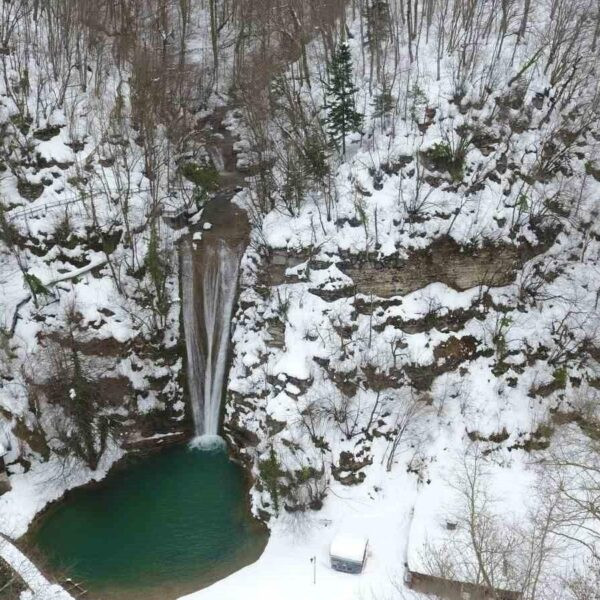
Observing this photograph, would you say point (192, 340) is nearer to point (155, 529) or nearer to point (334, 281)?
point (334, 281)

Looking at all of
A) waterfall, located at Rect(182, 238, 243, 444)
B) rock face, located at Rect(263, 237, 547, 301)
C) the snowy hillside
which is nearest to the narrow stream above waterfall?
the snowy hillside

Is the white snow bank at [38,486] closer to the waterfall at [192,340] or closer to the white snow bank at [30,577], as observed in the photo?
the white snow bank at [30,577]

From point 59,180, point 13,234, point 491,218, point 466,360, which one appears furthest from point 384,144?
point 13,234

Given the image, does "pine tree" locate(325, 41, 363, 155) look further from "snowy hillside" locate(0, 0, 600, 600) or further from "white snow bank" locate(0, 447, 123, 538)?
"white snow bank" locate(0, 447, 123, 538)

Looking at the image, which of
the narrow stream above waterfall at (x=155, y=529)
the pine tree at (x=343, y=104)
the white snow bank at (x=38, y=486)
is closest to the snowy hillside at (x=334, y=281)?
the white snow bank at (x=38, y=486)

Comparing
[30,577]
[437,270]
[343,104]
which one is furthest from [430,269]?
[30,577]
